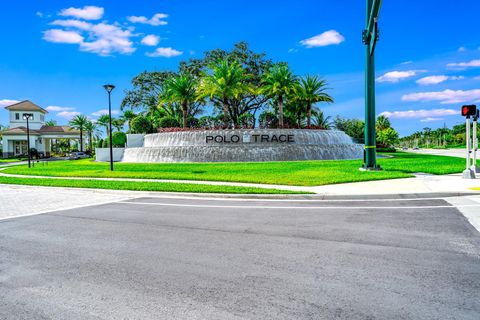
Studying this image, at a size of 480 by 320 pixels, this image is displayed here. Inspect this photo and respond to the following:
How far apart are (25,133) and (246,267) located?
79.8 metres

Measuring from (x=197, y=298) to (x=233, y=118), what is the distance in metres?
51.3

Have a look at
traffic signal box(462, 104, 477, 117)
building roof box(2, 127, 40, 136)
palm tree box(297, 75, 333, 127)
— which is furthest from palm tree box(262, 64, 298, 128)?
building roof box(2, 127, 40, 136)

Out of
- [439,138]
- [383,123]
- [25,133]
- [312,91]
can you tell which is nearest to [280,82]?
[312,91]

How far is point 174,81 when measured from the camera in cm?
3984

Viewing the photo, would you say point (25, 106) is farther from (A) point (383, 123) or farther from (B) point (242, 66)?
(A) point (383, 123)

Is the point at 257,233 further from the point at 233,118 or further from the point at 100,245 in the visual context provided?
the point at 233,118

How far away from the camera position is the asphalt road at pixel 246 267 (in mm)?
3336

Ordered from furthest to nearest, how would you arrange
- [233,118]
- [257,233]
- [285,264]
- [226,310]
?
1. [233,118]
2. [257,233]
3. [285,264]
4. [226,310]

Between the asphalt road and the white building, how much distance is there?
73.8 m

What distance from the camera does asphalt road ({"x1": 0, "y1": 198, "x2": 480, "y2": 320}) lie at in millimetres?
3336

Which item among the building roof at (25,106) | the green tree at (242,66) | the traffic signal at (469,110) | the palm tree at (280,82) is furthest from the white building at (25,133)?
the traffic signal at (469,110)

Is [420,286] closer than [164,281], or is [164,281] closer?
[420,286]

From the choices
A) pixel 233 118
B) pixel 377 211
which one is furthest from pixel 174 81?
pixel 377 211

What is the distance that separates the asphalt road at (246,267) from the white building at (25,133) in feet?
242
